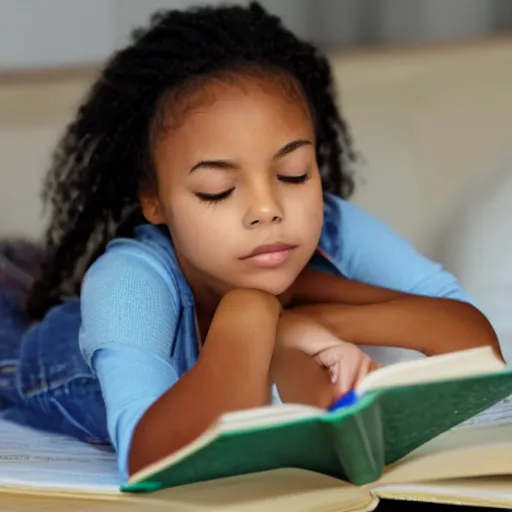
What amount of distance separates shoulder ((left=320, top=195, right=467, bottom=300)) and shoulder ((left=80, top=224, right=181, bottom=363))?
210 millimetres

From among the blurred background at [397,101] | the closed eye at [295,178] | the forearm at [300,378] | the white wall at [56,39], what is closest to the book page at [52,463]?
the forearm at [300,378]

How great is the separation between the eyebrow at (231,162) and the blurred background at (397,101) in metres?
0.38

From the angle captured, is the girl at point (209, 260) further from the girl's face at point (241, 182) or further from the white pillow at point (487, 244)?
the white pillow at point (487, 244)

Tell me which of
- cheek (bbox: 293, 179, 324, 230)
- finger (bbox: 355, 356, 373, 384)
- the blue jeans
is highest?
cheek (bbox: 293, 179, 324, 230)

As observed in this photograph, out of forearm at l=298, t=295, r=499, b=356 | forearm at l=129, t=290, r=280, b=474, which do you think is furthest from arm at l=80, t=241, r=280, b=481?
forearm at l=298, t=295, r=499, b=356

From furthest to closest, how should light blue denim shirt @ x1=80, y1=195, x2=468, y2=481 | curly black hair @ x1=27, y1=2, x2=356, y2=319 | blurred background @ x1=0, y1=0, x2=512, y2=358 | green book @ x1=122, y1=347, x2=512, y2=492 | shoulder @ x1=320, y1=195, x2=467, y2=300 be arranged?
blurred background @ x1=0, y1=0, x2=512, y2=358, shoulder @ x1=320, y1=195, x2=467, y2=300, curly black hair @ x1=27, y1=2, x2=356, y2=319, light blue denim shirt @ x1=80, y1=195, x2=468, y2=481, green book @ x1=122, y1=347, x2=512, y2=492

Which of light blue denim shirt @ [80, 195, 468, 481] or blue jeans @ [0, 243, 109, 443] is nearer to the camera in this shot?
light blue denim shirt @ [80, 195, 468, 481]

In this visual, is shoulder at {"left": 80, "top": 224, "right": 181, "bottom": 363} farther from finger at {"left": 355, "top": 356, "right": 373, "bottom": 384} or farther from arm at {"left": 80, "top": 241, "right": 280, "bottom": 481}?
finger at {"left": 355, "top": 356, "right": 373, "bottom": 384}

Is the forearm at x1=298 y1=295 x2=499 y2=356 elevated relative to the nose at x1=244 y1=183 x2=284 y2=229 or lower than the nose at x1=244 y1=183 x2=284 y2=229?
lower

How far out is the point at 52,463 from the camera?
2.26ft

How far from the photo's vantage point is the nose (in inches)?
27.5

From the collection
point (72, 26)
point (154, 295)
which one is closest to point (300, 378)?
point (154, 295)

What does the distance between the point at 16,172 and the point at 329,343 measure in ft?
2.25

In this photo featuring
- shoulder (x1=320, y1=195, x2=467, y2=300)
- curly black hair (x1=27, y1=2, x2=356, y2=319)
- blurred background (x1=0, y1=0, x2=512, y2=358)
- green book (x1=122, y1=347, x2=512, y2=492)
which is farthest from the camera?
blurred background (x1=0, y1=0, x2=512, y2=358)
